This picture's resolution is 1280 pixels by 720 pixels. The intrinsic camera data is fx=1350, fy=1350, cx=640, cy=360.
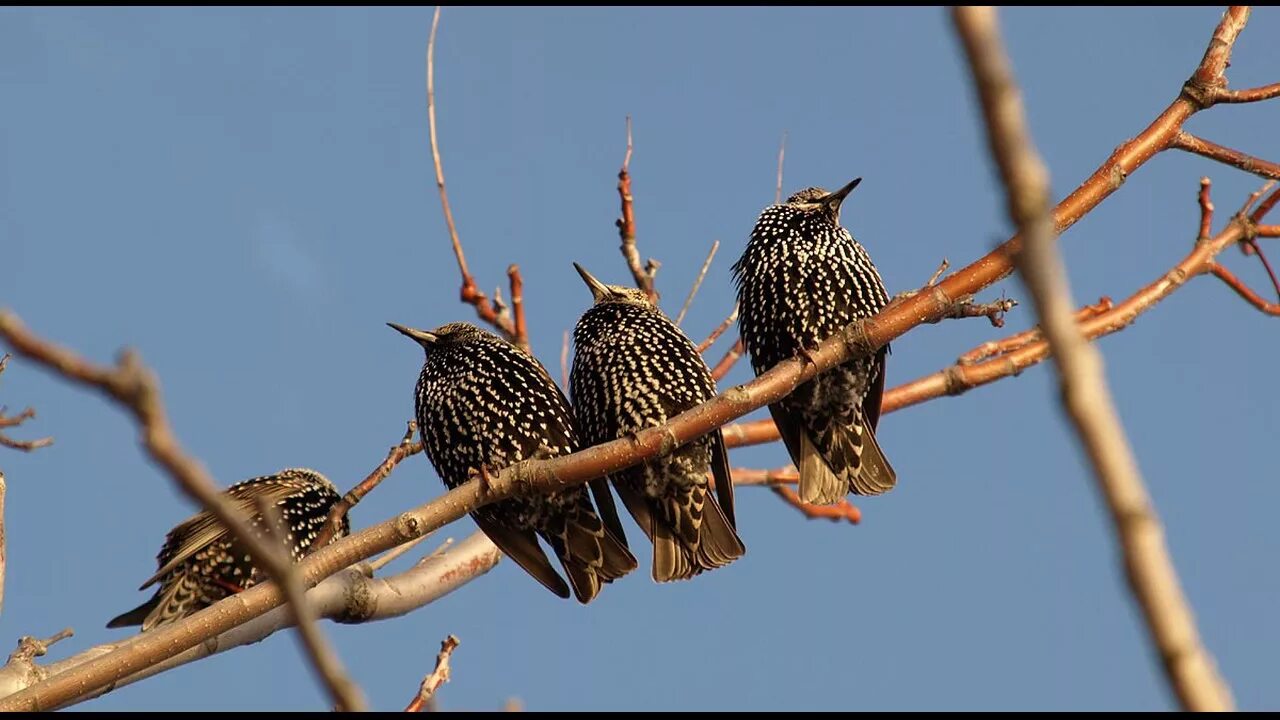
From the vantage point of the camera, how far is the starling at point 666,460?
571cm

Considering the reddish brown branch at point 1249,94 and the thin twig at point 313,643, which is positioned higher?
the reddish brown branch at point 1249,94

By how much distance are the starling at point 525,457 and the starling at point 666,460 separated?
Answer: 15cm

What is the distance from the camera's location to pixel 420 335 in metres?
6.50

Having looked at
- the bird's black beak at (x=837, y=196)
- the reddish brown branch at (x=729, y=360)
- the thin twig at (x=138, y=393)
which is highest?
the bird's black beak at (x=837, y=196)

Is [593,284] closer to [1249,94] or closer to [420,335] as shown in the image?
[420,335]

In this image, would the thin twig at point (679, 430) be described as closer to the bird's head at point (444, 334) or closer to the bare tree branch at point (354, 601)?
the bare tree branch at point (354, 601)

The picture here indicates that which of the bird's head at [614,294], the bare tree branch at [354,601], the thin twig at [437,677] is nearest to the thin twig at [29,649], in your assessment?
the bare tree branch at [354,601]

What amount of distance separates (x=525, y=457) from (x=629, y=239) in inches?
49.0

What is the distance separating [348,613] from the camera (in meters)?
5.58

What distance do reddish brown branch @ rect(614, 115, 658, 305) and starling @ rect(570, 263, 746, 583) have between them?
57 cm

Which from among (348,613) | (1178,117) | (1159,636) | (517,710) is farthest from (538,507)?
(1159,636)

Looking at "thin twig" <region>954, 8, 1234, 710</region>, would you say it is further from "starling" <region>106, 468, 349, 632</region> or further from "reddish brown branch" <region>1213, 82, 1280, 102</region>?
"starling" <region>106, 468, 349, 632</region>

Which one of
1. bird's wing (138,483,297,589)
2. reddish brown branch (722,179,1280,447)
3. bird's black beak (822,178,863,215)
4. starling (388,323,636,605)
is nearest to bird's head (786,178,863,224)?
bird's black beak (822,178,863,215)

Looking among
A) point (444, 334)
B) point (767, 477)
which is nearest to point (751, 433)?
point (767, 477)
